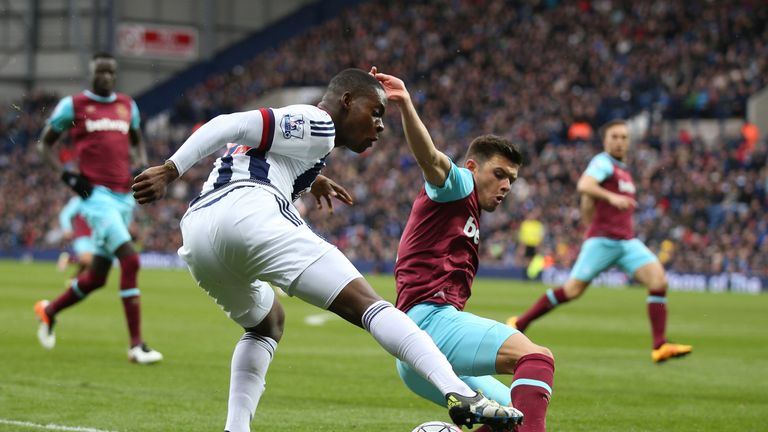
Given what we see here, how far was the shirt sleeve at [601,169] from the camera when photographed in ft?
39.6

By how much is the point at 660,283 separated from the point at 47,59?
43810 mm

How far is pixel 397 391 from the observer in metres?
8.94

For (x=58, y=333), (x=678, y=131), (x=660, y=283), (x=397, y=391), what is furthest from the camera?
(x=678, y=131)

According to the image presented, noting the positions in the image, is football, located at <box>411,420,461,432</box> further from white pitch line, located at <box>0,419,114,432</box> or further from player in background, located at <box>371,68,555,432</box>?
white pitch line, located at <box>0,419,114,432</box>

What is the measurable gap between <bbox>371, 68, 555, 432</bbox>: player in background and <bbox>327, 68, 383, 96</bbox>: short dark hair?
0.11 m

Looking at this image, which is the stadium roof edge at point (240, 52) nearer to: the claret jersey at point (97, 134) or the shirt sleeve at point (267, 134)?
the claret jersey at point (97, 134)

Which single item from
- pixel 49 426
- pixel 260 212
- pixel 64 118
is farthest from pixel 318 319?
pixel 260 212

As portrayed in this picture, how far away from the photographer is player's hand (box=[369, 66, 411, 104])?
540 centimetres

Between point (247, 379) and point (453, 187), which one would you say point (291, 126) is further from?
point (247, 379)

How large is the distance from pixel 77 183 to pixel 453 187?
230 inches

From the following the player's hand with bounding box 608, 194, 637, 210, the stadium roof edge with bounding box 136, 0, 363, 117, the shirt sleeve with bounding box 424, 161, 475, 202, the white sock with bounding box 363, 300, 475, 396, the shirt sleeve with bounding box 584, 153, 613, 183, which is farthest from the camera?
the stadium roof edge with bounding box 136, 0, 363, 117

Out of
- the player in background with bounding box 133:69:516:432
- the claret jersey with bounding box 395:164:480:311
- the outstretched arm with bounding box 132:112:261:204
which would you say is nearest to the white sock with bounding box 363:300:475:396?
the player in background with bounding box 133:69:516:432

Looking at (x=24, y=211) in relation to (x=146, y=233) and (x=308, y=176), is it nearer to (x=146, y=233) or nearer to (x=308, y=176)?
(x=146, y=233)

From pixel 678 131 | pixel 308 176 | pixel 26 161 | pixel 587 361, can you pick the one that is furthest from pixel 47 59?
pixel 308 176
